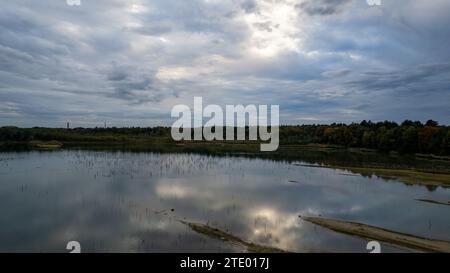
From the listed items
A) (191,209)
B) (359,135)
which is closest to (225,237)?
(191,209)

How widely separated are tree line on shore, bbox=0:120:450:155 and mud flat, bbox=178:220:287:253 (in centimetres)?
7319

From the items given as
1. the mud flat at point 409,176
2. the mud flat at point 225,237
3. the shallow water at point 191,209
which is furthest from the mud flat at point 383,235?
the mud flat at point 409,176

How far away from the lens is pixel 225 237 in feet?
61.9

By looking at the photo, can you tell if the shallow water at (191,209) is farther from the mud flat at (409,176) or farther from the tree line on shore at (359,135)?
the tree line on shore at (359,135)

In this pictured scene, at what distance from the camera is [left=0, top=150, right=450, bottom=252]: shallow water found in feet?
60.1

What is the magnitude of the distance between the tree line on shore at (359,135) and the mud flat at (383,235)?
67.0 meters

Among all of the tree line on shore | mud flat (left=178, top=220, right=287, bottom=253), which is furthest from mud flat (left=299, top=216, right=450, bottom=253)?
the tree line on shore

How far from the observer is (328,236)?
1980cm

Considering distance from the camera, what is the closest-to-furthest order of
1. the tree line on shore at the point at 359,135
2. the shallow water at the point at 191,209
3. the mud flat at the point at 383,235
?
the mud flat at the point at 383,235
the shallow water at the point at 191,209
the tree line on shore at the point at 359,135

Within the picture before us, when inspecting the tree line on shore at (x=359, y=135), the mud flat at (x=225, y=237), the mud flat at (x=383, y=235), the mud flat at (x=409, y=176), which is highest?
the tree line on shore at (x=359, y=135)

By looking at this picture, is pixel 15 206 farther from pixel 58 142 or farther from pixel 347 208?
pixel 58 142

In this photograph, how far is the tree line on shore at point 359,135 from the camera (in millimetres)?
84675
